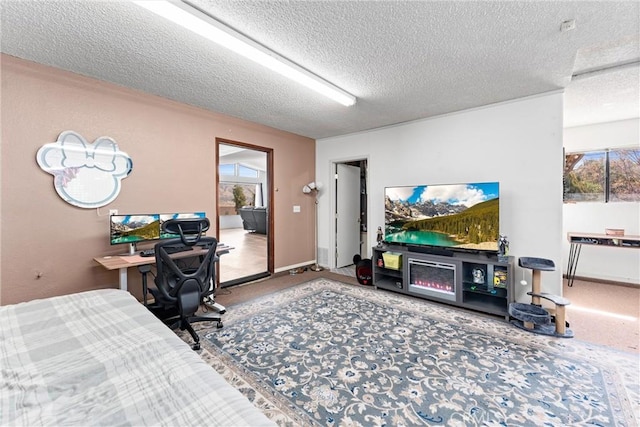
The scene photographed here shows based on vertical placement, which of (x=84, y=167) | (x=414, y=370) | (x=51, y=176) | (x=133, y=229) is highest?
(x=84, y=167)

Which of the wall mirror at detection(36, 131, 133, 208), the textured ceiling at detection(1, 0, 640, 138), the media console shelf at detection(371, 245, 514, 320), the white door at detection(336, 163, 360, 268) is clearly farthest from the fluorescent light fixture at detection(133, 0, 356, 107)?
the white door at detection(336, 163, 360, 268)

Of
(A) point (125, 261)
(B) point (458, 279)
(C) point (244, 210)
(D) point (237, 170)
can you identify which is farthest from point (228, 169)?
(B) point (458, 279)

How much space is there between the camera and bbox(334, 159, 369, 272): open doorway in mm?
5383

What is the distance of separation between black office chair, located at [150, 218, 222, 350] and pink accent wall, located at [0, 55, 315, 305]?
42.3 inches

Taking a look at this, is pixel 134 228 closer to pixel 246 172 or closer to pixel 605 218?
pixel 605 218

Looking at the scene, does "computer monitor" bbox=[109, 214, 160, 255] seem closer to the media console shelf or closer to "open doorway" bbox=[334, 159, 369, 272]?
the media console shelf

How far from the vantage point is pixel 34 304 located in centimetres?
165

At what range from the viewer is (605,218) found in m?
4.18

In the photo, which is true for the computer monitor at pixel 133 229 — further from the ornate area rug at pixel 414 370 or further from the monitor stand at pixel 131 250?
the ornate area rug at pixel 414 370

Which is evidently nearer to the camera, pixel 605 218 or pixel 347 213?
pixel 605 218

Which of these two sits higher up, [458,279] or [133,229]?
[133,229]

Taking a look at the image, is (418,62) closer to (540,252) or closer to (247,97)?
(247,97)

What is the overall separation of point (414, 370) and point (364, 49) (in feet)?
8.79

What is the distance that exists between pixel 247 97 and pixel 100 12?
1.57 meters
